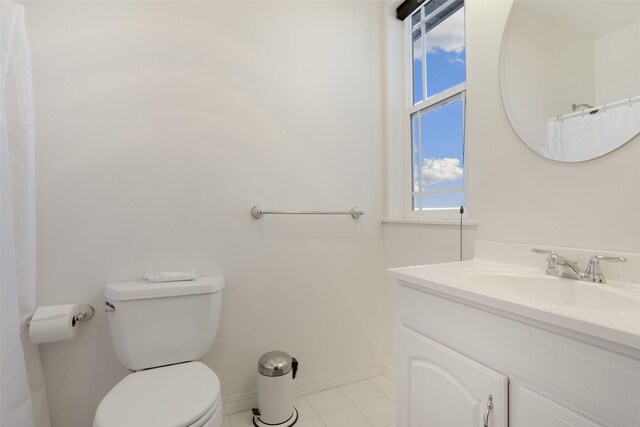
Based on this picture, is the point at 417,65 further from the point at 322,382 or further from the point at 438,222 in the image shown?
the point at 322,382

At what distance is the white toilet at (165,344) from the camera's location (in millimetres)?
999

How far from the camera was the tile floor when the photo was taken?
1.52m

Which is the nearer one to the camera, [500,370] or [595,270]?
[500,370]

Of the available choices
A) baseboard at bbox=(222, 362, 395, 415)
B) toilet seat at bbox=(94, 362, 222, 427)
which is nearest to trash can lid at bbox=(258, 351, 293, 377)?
baseboard at bbox=(222, 362, 395, 415)

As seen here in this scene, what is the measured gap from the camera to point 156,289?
4.19 feet

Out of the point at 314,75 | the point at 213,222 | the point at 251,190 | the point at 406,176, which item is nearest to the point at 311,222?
the point at 251,190

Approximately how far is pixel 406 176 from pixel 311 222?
67cm

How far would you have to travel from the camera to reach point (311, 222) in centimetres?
176

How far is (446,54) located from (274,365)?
5.98 ft

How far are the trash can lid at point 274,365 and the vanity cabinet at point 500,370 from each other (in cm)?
60

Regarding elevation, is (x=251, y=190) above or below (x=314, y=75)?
below

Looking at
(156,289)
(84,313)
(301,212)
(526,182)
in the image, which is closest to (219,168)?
(301,212)

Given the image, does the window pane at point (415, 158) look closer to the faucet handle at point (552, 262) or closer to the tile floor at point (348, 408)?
the faucet handle at point (552, 262)

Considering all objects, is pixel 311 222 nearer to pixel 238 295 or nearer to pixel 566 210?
pixel 238 295
